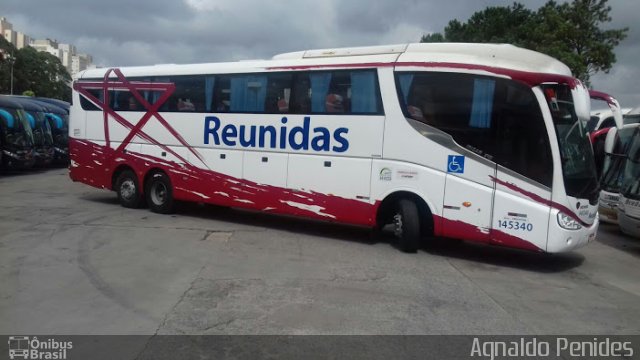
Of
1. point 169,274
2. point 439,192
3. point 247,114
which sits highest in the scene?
point 247,114

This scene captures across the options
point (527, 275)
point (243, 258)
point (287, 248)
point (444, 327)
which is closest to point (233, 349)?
point (444, 327)

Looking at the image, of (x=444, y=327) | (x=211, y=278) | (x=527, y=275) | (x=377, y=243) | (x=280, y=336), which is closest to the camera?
(x=280, y=336)

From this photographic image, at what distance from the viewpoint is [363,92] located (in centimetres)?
934

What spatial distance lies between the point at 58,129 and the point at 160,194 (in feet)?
46.5

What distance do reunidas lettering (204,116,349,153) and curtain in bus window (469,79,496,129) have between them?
2.12 metres

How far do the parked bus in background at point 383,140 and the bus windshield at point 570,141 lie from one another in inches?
0.9


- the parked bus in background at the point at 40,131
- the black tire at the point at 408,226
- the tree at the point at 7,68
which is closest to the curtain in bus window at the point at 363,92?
the black tire at the point at 408,226

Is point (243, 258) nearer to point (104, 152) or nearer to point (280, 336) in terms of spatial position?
point (280, 336)

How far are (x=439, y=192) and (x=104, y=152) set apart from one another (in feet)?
25.8

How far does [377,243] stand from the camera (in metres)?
9.94

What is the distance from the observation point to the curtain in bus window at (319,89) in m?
9.71

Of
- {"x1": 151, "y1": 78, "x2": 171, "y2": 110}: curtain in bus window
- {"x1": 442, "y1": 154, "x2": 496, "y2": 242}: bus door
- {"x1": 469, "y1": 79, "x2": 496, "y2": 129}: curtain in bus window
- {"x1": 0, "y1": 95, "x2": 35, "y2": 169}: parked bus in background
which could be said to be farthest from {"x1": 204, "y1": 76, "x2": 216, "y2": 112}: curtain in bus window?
{"x1": 0, "y1": 95, "x2": 35, "y2": 169}: parked bus in background

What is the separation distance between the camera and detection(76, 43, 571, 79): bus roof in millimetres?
8320

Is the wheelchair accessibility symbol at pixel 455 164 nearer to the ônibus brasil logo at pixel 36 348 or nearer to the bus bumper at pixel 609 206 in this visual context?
the ônibus brasil logo at pixel 36 348
